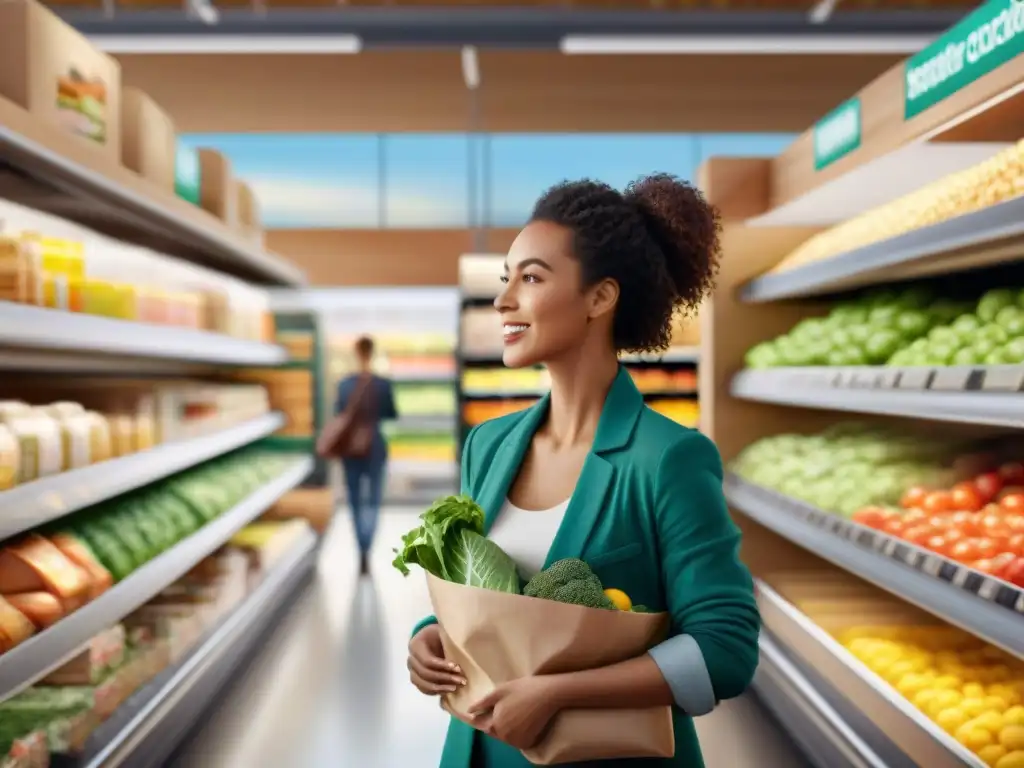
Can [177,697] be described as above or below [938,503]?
below

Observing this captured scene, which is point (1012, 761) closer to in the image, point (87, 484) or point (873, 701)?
point (873, 701)

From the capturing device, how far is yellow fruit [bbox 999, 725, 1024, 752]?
2.52 meters

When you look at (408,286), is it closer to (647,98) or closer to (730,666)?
(647,98)

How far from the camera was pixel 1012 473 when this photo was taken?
3.22 m

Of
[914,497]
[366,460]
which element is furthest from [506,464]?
[366,460]

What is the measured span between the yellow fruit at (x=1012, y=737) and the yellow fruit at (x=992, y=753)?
2 centimetres

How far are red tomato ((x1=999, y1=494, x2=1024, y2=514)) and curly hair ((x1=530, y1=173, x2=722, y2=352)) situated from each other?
1.90 metres

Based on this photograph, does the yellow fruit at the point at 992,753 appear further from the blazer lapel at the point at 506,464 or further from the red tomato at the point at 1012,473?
the blazer lapel at the point at 506,464

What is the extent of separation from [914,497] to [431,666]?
250cm

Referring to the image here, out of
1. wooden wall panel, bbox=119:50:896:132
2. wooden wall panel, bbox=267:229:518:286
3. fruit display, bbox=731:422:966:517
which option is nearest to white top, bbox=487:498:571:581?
fruit display, bbox=731:422:966:517

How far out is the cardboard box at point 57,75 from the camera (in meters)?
2.72

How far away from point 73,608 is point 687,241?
7.58ft

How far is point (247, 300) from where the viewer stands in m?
6.20

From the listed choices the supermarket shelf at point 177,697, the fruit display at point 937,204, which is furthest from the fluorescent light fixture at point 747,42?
the supermarket shelf at point 177,697
